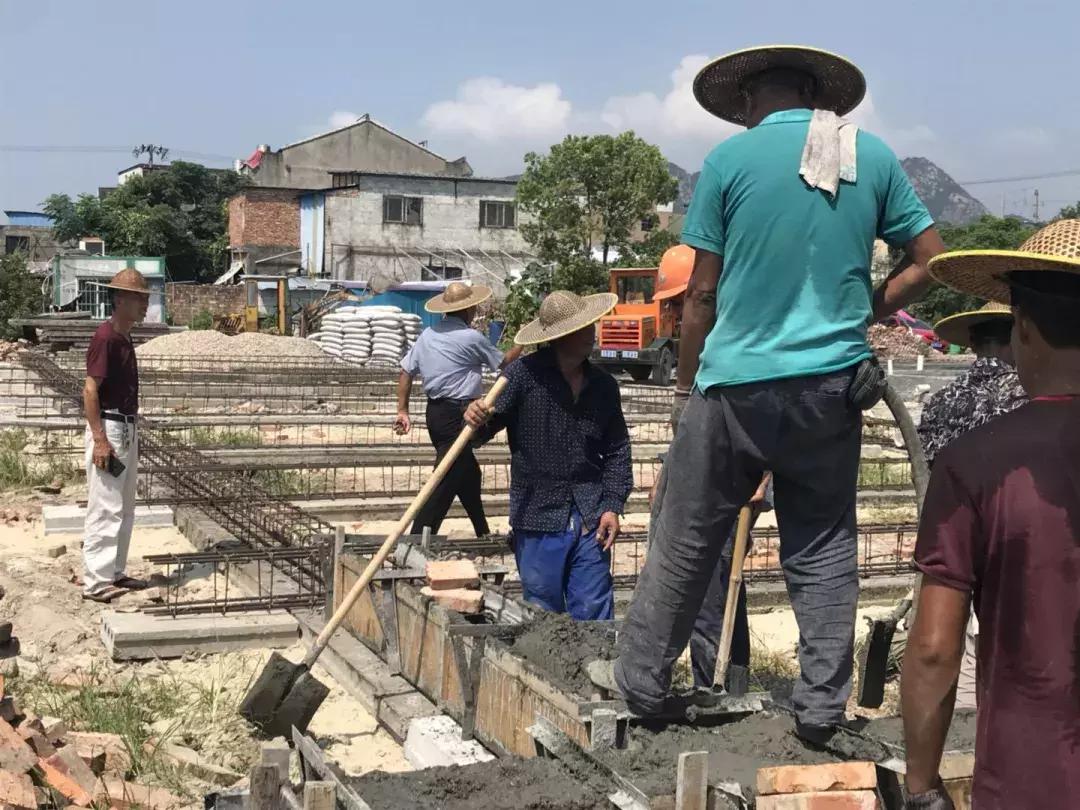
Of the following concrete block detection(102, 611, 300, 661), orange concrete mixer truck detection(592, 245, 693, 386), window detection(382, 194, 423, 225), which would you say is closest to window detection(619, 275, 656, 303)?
orange concrete mixer truck detection(592, 245, 693, 386)

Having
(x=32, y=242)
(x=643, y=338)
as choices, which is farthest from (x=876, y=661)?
(x=32, y=242)

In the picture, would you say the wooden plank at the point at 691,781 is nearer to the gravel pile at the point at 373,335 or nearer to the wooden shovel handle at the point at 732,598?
the wooden shovel handle at the point at 732,598

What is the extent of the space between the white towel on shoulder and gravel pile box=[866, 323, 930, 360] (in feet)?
108

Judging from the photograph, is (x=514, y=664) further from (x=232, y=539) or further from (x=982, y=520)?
(x=232, y=539)

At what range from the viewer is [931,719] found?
6.54 ft

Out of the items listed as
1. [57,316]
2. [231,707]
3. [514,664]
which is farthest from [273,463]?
[57,316]

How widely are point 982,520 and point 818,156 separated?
1310 millimetres

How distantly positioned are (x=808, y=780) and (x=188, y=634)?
3.49 m

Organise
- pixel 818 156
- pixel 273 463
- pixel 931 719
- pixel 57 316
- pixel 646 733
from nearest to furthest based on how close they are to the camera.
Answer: pixel 931 719 → pixel 818 156 → pixel 646 733 → pixel 273 463 → pixel 57 316

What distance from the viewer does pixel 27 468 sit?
981 centimetres

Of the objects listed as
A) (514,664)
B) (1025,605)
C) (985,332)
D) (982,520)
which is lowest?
(514,664)

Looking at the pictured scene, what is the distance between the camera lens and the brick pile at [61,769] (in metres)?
3.34

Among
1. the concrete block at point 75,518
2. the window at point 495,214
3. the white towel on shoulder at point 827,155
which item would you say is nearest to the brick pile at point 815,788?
the white towel on shoulder at point 827,155

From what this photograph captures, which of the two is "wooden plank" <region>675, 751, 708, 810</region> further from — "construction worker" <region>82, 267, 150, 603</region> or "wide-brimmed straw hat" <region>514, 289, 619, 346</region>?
"construction worker" <region>82, 267, 150, 603</region>
